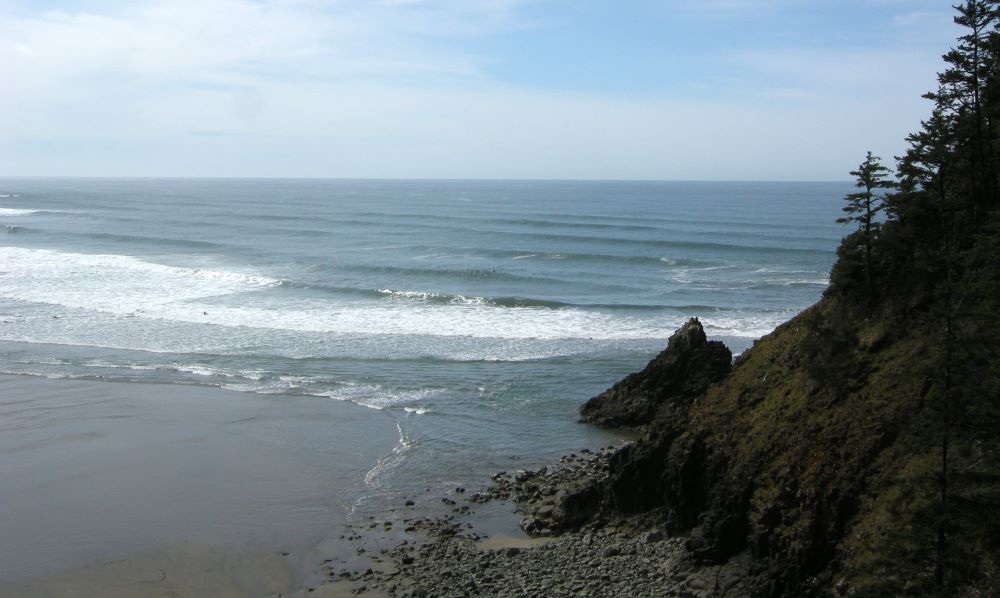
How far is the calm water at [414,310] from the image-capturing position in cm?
3117

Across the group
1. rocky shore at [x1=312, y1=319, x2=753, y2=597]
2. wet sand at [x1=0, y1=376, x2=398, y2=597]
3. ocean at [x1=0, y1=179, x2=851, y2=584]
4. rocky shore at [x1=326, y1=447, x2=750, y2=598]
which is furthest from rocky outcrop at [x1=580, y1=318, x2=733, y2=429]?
wet sand at [x1=0, y1=376, x2=398, y2=597]

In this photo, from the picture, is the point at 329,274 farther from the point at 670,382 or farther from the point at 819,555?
the point at 819,555

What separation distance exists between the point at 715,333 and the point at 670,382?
1384 cm

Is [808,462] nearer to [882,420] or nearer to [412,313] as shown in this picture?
[882,420]

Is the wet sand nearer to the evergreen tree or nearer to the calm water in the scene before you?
the calm water

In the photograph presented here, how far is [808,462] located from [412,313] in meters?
32.9

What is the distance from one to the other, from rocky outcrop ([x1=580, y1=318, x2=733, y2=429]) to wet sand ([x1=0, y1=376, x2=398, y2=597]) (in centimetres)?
720

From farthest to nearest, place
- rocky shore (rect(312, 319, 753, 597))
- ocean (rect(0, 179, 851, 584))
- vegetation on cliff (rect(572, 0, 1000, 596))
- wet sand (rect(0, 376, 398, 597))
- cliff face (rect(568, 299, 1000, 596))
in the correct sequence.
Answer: ocean (rect(0, 179, 851, 584)) < wet sand (rect(0, 376, 398, 597)) < rocky shore (rect(312, 319, 753, 597)) < cliff face (rect(568, 299, 1000, 596)) < vegetation on cliff (rect(572, 0, 1000, 596))

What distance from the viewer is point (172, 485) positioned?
77.5 feet

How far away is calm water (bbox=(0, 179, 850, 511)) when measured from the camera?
3117cm

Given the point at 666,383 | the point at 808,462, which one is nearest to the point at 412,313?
the point at 666,383

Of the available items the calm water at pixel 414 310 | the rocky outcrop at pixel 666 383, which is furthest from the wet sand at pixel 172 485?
the rocky outcrop at pixel 666 383

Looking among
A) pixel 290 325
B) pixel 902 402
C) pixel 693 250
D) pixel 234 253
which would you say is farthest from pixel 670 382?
pixel 234 253

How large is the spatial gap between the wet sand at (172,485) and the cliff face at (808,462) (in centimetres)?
A: 765
